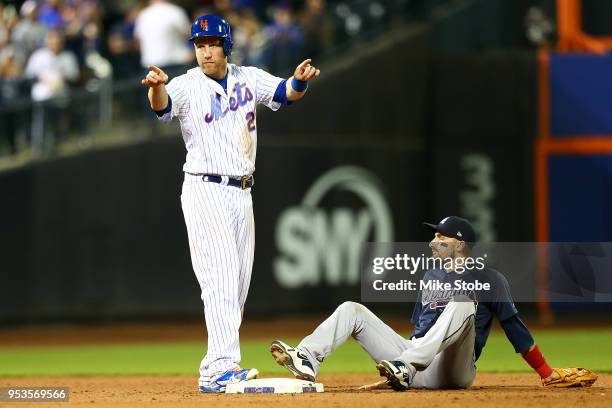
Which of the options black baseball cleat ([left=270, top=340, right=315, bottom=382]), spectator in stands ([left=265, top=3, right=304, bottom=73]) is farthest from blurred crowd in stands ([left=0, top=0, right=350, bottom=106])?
black baseball cleat ([left=270, top=340, right=315, bottom=382])

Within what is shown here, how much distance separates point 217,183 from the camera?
22.8 feet

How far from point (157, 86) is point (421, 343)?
1.95m

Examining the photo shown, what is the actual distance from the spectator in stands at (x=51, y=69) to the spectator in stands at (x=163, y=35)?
3.36ft

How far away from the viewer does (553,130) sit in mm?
15258

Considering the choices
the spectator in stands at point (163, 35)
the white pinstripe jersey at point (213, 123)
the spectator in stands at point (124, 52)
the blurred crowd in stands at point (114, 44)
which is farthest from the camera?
the spectator in stands at point (124, 52)

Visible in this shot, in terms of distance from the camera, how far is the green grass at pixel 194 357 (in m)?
10.0

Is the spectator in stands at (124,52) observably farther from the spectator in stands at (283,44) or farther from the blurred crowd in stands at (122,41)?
the spectator in stands at (283,44)

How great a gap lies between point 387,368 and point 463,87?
916 cm

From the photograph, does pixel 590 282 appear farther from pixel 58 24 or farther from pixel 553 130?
pixel 58 24

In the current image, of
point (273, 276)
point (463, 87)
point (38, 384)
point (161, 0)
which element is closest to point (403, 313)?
point (273, 276)

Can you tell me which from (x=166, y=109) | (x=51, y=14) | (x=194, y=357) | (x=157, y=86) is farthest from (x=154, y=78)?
(x=51, y=14)

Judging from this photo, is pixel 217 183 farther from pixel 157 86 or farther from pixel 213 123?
pixel 157 86

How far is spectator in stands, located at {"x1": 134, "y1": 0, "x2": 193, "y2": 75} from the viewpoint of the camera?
13.6 m

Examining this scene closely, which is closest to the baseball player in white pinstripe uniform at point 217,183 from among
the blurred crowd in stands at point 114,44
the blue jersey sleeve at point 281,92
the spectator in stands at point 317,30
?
the blue jersey sleeve at point 281,92
